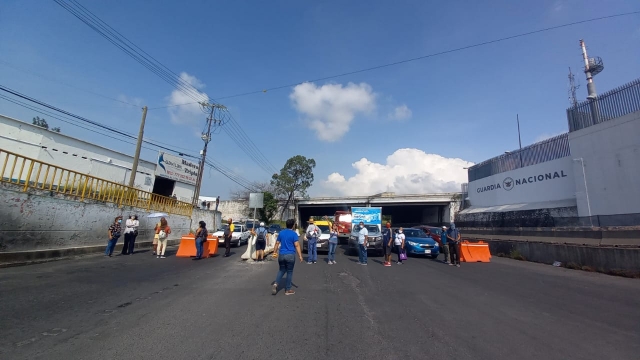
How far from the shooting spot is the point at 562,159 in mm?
23234

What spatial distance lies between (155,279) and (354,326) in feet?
20.4

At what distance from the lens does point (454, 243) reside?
13141 mm

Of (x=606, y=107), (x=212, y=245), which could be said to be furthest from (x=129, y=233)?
(x=606, y=107)

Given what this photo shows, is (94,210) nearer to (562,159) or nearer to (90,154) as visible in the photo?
(90,154)

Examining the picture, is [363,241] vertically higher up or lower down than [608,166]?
lower down

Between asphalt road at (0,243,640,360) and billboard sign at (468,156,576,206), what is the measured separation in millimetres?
16033

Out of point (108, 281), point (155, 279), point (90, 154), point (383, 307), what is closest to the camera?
point (383, 307)

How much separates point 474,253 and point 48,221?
57.5ft

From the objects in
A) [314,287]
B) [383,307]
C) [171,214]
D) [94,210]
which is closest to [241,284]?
[314,287]

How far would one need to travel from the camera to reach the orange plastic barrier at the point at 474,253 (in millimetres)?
14938

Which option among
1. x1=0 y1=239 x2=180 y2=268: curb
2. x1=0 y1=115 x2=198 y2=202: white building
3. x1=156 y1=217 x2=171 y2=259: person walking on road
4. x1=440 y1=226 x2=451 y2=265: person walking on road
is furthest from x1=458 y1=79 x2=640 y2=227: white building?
x1=0 y1=115 x2=198 y2=202: white building

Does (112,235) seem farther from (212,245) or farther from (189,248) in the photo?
(212,245)

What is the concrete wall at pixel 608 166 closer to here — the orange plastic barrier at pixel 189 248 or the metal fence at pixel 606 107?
the metal fence at pixel 606 107

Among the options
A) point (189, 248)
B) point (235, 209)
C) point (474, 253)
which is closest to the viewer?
point (189, 248)
